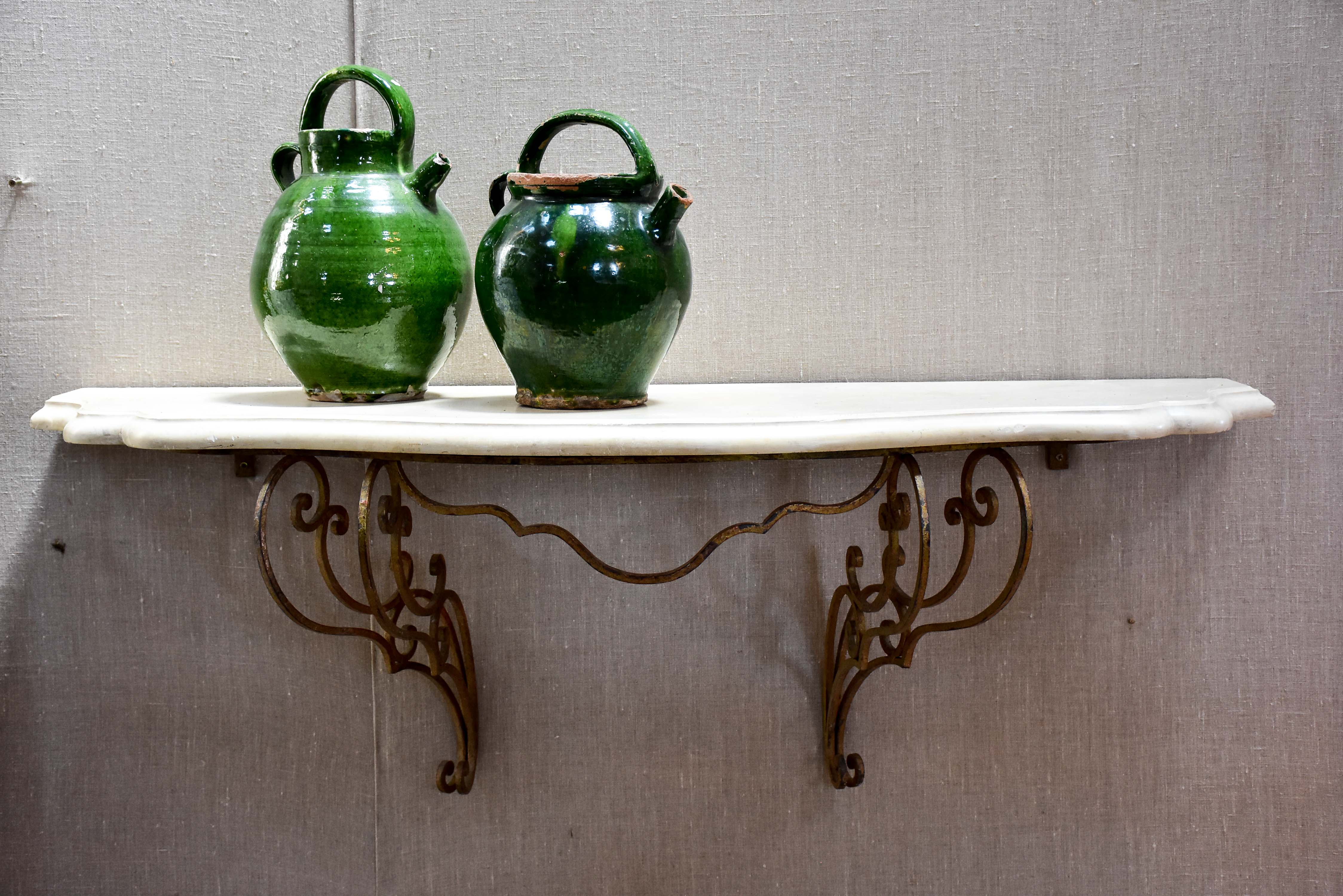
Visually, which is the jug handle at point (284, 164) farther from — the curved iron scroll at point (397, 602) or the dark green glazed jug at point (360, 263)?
the curved iron scroll at point (397, 602)

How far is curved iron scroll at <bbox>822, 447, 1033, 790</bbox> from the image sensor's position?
2.26ft

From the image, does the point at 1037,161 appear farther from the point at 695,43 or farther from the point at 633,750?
the point at 633,750

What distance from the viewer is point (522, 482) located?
83 centimetres

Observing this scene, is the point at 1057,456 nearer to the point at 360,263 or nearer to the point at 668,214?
the point at 668,214

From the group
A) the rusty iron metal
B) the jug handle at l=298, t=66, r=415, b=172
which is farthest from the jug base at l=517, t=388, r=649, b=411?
the rusty iron metal

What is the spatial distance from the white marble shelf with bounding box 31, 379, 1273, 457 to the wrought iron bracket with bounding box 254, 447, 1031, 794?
74mm

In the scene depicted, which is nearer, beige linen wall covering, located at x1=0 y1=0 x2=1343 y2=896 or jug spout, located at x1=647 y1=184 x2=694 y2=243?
jug spout, located at x1=647 y1=184 x2=694 y2=243

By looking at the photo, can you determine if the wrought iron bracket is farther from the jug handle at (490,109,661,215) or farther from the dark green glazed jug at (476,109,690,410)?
the jug handle at (490,109,661,215)

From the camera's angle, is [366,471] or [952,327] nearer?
[366,471]

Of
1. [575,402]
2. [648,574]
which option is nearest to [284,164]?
[575,402]

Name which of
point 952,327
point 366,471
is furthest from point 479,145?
point 952,327

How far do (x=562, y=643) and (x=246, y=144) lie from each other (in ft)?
1.73

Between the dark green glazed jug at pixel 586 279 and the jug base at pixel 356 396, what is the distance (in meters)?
0.09

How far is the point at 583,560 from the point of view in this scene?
2.49 feet
